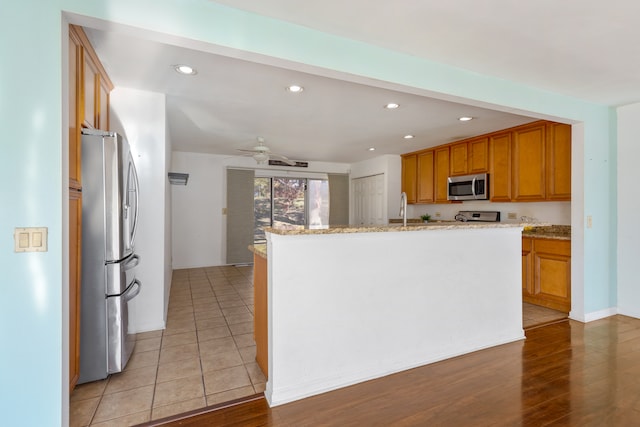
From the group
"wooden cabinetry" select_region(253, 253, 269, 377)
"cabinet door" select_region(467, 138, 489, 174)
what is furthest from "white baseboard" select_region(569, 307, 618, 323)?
"wooden cabinetry" select_region(253, 253, 269, 377)

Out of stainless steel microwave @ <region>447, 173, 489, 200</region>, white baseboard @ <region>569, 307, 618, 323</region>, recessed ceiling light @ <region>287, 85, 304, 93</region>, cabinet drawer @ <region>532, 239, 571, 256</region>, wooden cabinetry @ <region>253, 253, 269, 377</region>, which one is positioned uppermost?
recessed ceiling light @ <region>287, 85, 304, 93</region>

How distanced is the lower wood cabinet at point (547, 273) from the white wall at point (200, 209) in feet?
16.6

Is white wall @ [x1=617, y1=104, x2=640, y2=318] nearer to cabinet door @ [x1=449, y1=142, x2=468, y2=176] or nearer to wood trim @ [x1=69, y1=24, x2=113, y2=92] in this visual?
cabinet door @ [x1=449, y1=142, x2=468, y2=176]

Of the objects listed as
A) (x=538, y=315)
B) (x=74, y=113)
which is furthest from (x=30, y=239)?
(x=538, y=315)

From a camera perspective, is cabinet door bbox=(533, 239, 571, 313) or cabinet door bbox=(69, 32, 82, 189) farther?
cabinet door bbox=(533, 239, 571, 313)

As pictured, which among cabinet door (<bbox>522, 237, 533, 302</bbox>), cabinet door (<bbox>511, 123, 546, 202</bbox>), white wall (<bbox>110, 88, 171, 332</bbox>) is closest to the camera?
white wall (<bbox>110, 88, 171, 332</bbox>)

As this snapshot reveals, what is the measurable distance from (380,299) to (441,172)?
3.75 m

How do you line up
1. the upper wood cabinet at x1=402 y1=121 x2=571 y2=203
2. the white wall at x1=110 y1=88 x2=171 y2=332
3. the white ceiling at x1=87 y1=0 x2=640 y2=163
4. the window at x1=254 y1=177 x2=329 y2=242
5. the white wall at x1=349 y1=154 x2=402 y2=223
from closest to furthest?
the white ceiling at x1=87 y1=0 x2=640 y2=163 → the white wall at x1=110 y1=88 x2=171 y2=332 → the upper wood cabinet at x1=402 y1=121 x2=571 y2=203 → the white wall at x1=349 y1=154 x2=402 y2=223 → the window at x1=254 y1=177 x2=329 y2=242

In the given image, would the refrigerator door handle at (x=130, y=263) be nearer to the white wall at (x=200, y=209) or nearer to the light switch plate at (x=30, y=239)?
the light switch plate at (x=30, y=239)

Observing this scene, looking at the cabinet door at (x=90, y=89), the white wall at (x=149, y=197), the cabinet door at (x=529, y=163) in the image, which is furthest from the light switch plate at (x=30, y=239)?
the cabinet door at (x=529, y=163)

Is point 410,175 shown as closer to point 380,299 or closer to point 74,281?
point 380,299

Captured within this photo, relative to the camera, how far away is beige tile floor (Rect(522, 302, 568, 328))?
131 inches

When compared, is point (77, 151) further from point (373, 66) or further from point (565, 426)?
point (565, 426)

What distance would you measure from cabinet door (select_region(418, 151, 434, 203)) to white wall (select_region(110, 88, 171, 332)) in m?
4.33
